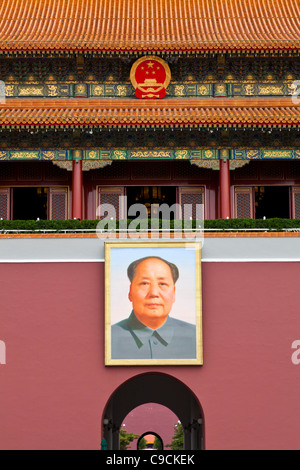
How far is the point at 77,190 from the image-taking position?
17.2m

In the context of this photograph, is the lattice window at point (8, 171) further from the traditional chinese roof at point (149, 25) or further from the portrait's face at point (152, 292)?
the portrait's face at point (152, 292)

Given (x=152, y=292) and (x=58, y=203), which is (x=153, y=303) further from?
(x=58, y=203)

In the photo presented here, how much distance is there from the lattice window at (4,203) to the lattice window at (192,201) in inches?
182

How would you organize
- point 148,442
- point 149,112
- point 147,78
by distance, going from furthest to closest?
point 148,442 < point 147,78 < point 149,112

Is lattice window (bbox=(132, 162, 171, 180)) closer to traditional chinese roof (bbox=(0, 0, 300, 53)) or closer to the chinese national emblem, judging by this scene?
the chinese national emblem

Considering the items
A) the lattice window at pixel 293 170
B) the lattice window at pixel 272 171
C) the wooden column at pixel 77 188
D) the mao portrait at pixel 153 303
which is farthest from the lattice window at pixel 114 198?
the lattice window at pixel 293 170

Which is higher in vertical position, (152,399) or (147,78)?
(147,78)

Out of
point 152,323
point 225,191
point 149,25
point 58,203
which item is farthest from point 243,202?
point 149,25

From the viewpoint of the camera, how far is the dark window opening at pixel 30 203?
61.3 feet

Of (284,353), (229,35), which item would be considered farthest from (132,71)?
(284,353)

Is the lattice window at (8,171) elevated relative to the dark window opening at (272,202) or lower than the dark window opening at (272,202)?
elevated

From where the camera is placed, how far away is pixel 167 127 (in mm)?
16641

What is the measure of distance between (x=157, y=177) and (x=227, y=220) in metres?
3.64

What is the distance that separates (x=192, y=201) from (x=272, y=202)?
7.15 feet
